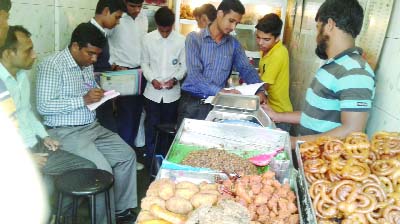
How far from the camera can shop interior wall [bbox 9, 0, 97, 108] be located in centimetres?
258

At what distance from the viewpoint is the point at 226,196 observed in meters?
1.38

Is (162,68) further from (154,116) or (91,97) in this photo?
(91,97)

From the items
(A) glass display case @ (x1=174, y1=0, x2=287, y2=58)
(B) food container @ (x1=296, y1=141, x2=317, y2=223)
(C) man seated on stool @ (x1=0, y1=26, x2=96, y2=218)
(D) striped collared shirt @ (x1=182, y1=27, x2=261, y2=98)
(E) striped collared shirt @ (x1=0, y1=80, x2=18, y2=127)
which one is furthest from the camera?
(A) glass display case @ (x1=174, y1=0, x2=287, y2=58)

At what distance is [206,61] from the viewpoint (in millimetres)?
3287

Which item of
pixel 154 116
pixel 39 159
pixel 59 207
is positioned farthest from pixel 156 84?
pixel 59 207

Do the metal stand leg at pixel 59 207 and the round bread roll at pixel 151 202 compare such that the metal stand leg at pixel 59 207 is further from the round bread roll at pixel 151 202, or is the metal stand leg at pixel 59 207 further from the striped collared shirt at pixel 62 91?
the round bread roll at pixel 151 202

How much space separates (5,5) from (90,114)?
3.80ft

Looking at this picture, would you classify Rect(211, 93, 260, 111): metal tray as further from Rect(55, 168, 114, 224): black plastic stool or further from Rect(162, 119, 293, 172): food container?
Rect(55, 168, 114, 224): black plastic stool

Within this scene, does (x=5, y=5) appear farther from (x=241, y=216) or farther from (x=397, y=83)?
(x=397, y=83)

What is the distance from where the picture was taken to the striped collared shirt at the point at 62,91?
271cm

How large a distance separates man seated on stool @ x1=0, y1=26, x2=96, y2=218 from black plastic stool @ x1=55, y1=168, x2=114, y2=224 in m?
0.23

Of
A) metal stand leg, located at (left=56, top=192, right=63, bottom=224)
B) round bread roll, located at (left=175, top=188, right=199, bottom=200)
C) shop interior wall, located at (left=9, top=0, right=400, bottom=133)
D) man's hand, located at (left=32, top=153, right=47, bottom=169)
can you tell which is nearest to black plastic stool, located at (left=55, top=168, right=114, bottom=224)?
metal stand leg, located at (left=56, top=192, right=63, bottom=224)

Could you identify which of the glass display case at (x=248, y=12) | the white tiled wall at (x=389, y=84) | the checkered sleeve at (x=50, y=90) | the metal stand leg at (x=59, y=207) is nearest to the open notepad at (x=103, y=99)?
the checkered sleeve at (x=50, y=90)

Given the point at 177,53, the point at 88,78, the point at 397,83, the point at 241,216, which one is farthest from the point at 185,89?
the point at 241,216
